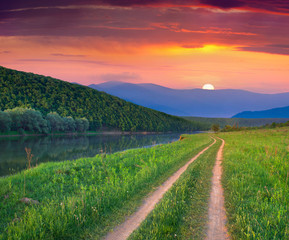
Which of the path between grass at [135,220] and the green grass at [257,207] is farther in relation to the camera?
the path between grass at [135,220]

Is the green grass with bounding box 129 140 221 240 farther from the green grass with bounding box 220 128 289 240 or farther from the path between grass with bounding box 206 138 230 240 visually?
the green grass with bounding box 220 128 289 240

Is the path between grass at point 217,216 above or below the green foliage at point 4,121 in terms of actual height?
below

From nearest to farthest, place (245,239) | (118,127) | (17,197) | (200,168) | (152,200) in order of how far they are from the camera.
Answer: (245,239) → (152,200) → (17,197) → (200,168) → (118,127)

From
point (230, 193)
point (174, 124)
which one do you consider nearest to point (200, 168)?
point (230, 193)

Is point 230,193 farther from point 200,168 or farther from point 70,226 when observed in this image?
point 70,226

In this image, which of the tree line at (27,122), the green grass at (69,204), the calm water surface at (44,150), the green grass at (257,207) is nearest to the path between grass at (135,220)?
the green grass at (69,204)

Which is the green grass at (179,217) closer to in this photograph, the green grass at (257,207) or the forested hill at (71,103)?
the green grass at (257,207)

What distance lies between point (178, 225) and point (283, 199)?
4.57 m

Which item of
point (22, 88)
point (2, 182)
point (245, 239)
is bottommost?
point (2, 182)

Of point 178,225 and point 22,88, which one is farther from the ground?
point 22,88

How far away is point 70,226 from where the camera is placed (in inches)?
260

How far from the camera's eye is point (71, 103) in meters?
131

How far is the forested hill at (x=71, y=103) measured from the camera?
111 m

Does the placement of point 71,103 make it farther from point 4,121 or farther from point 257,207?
point 257,207
